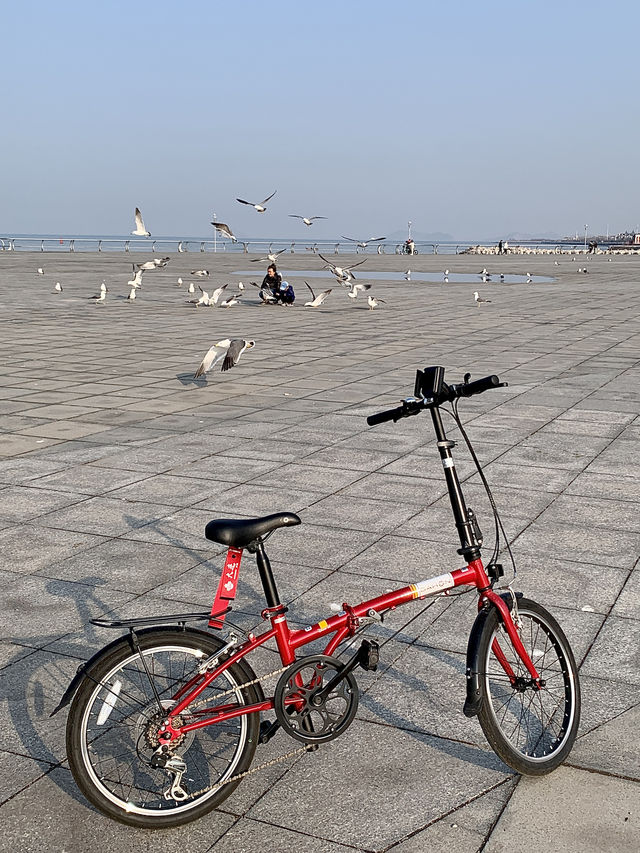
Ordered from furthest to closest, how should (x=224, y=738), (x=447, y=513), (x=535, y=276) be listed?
(x=535, y=276) → (x=447, y=513) → (x=224, y=738)

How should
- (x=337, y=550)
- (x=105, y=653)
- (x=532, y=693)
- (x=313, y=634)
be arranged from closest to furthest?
(x=105, y=653) → (x=313, y=634) → (x=532, y=693) → (x=337, y=550)

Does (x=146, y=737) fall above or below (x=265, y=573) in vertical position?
below

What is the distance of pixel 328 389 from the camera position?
1253 centimetres

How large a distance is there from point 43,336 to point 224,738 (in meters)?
16.1

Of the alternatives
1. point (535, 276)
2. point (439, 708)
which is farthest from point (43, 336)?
point (535, 276)

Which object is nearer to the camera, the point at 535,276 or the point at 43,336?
the point at 43,336

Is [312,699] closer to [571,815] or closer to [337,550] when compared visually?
[571,815]

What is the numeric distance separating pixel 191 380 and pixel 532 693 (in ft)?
32.3

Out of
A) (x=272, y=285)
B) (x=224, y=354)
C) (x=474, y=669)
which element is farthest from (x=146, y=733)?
(x=272, y=285)

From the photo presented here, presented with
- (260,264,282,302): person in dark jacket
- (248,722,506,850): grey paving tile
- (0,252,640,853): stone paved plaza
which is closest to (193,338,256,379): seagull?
(0,252,640,853): stone paved plaza

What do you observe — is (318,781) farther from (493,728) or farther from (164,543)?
(164,543)

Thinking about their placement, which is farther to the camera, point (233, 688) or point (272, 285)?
point (272, 285)

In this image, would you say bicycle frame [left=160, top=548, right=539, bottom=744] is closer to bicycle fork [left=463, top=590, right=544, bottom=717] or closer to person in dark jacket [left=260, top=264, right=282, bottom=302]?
bicycle fork [left=463, top=590, right=544, bottom=717]

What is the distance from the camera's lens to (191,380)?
1326cm
